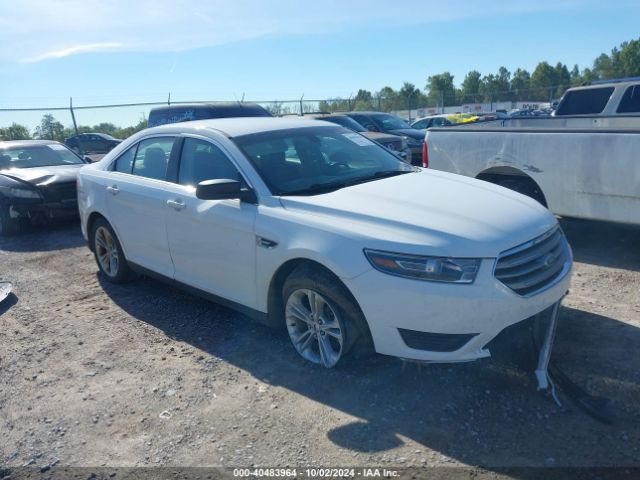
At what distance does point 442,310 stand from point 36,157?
891 centimetres

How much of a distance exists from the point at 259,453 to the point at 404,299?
3.87ft

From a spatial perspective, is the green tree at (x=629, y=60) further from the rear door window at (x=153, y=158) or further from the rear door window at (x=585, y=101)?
the rear door window at (x=153, y=158)

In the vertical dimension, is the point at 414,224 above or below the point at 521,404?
above

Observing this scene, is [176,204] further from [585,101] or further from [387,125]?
[387,125]

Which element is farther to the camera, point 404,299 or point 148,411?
point 148,411

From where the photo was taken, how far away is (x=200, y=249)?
4465 mm

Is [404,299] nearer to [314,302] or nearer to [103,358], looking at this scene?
[314,302]

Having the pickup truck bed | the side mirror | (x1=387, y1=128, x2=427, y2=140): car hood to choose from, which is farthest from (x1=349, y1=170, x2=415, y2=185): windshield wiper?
(x1=387, y1=128, x2=427, y2=140): car hood

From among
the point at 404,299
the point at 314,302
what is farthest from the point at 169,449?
the point at 404,299

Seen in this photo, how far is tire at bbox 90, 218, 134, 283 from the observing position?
5.67 metres

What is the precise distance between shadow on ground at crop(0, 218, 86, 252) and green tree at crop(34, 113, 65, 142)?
10.3 m

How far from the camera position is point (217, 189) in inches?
155

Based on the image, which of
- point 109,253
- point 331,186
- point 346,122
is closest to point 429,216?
point 331,186

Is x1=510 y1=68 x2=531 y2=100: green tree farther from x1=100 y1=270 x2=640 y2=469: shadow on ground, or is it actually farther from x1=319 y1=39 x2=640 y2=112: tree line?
x1=100 y1=270 x2=640 y2=469: shadow on ground
